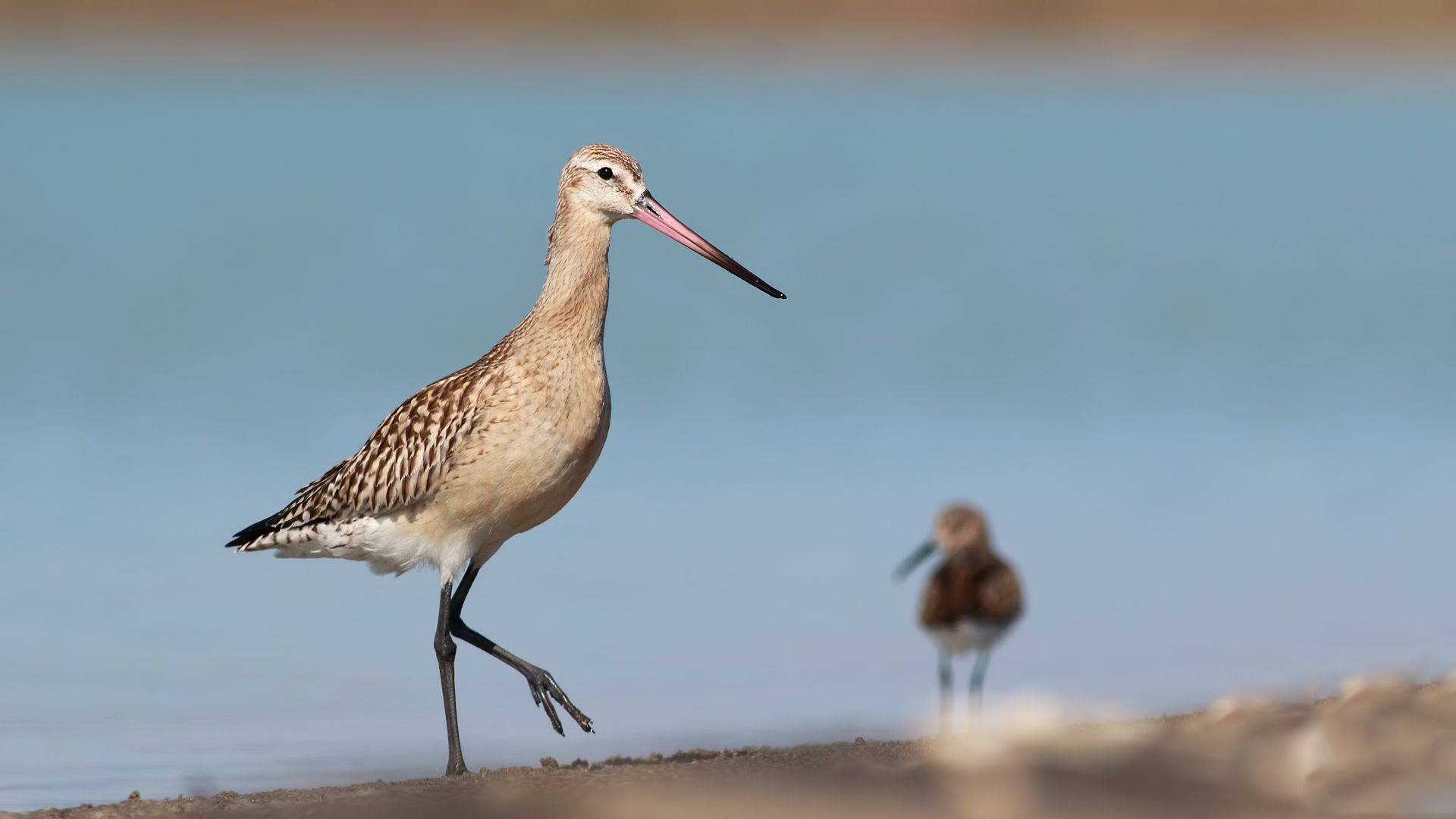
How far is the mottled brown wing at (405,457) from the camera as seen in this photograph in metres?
5.73

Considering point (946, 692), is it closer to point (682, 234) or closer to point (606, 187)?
point (682, 234)

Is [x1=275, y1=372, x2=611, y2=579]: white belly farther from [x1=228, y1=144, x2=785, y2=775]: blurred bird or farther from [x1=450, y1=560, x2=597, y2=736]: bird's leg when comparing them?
[x1=450, y1=560, x2=597, y2=736]: bird's leg

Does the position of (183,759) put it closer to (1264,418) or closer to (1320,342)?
(1264,418)

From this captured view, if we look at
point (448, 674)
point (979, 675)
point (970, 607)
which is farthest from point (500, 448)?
point (979, 675)

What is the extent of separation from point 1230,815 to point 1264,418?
27.5ft

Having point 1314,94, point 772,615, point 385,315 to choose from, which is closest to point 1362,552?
point 772,615

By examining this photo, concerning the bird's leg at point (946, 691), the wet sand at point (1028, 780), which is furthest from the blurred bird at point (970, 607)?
the wet sand at point (1028, 780)

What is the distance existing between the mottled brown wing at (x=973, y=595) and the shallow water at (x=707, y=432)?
13.3 inches

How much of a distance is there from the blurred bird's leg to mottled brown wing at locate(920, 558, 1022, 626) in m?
0.20

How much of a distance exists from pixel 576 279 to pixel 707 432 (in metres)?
5.34

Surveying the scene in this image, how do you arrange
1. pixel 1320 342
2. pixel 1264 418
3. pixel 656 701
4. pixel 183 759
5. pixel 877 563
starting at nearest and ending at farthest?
pixel 183 759
pixel 656 701
pixel 877 563
pixel 1264 418
pixel 1320 342

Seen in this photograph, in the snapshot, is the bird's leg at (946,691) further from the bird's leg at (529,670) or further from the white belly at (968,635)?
the bird's leg at (529,670)

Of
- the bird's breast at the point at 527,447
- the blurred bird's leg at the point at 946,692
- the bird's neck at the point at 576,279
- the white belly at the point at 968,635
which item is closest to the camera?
the bird's breast at the point at 527,447

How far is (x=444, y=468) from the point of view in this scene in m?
5.68
